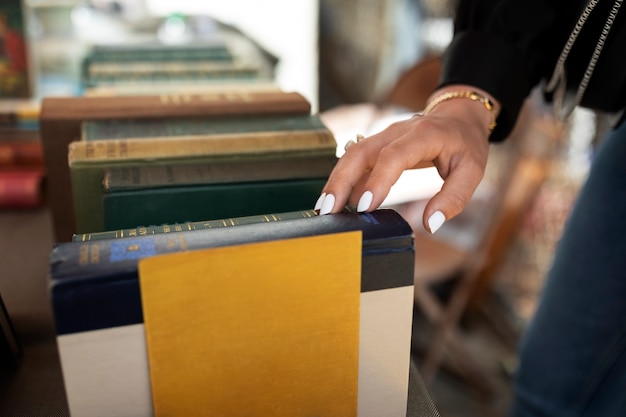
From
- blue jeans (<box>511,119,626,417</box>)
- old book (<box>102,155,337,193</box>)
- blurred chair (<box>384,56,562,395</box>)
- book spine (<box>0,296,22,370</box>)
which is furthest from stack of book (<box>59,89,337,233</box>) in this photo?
blurred chair (<box>384,56,562,395</box>)

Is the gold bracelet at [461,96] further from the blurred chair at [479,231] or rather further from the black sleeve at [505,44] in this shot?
the blurred chair at [479,231]

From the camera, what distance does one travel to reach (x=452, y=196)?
0.55m

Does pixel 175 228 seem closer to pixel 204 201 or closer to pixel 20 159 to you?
pixel 204 201

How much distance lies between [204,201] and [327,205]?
14 centimetres

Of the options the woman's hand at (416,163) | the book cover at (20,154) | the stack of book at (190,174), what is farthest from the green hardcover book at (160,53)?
the woman's hand at (416,163)

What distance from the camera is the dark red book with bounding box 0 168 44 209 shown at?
0.90 meters

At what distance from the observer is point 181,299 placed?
38 centimetres

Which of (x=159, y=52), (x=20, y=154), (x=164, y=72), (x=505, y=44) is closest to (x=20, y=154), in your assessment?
(x=20, y=154)

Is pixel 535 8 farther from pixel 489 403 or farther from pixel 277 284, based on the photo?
pixel 489 403

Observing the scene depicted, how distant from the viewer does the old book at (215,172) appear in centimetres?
55

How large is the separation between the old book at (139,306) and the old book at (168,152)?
170 millimetres

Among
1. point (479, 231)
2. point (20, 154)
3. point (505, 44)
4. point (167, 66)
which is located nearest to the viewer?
point (505, 44)

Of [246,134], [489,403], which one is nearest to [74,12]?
[246,134]

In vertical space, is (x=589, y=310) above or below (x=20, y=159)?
below
